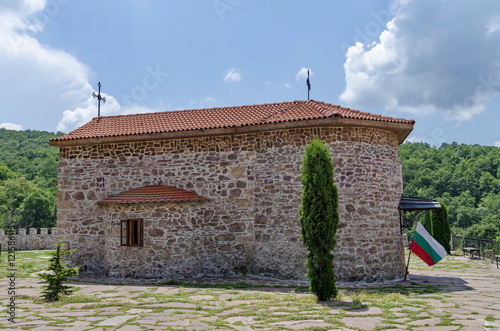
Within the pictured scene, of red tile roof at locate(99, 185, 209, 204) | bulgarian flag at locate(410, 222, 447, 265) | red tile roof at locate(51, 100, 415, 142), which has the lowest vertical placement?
bulgarian flag at locate(410, 222, 447, 265)

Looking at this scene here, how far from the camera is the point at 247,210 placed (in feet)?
40.3

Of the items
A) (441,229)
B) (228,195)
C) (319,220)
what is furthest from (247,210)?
(441,229)

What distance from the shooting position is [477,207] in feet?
171

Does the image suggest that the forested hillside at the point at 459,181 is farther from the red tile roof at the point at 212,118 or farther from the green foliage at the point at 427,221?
the red tile roof at the point at 212,118

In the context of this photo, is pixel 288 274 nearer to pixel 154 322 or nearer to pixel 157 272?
pixel 157 272

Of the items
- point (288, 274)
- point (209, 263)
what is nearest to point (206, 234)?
point (209, 263)

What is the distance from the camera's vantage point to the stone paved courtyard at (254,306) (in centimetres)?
653

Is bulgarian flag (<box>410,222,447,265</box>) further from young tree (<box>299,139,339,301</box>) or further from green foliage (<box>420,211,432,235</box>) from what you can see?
green foliage (<box>420,211,432,235</box>)

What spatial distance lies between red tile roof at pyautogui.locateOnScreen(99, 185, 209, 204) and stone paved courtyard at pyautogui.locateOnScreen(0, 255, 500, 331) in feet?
7.52

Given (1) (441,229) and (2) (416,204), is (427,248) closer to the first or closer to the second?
(2) (416,204)

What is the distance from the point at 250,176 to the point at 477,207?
162 feet

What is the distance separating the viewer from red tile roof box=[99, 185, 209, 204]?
11.9 m

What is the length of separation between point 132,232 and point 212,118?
4496 mm

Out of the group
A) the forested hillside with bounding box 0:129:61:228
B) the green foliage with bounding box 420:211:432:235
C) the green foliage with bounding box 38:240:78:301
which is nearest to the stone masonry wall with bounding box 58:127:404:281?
the green foliage with bounding box 38:240:78:301
